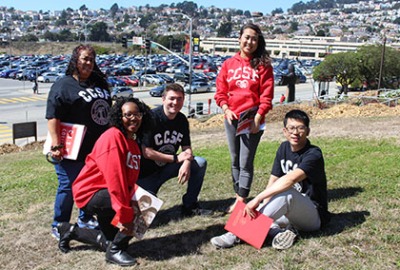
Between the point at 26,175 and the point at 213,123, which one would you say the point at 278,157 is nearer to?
the point at 26,175

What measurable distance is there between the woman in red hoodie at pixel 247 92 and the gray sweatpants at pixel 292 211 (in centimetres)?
84

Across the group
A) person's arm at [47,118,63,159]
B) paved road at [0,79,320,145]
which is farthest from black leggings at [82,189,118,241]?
paved road at [0,79,320,145]

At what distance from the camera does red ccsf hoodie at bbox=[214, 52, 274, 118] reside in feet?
14.7

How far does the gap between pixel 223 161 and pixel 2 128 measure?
71.4ft

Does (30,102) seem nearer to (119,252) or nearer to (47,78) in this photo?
(47,78)

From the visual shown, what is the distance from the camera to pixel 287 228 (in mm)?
3988

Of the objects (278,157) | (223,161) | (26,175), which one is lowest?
(26,175)

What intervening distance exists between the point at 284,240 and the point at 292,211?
25 centimetres

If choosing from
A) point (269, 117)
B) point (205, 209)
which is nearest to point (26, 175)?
point (205, 209)

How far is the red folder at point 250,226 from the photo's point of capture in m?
3.82

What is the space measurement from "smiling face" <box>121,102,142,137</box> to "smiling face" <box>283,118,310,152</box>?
127cm

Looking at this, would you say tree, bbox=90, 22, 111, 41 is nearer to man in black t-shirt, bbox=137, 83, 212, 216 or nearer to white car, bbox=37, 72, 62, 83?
white car, bbox=37, 72, 62, 83

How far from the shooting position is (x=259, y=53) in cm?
454

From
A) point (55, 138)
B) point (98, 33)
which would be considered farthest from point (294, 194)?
point (98, 33)
